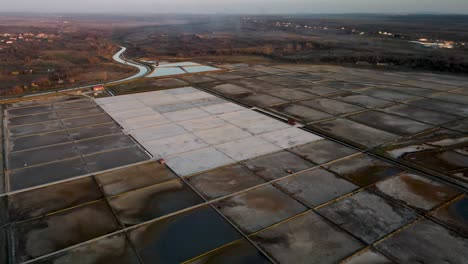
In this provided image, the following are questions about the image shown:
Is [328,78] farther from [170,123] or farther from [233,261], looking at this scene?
[233,261]

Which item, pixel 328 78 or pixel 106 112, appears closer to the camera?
pixel 106 112

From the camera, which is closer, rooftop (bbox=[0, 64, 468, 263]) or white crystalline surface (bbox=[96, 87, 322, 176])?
rooftop (bbox=[0, 64, 468, 263])

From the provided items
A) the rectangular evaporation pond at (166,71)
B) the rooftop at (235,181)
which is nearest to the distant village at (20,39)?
the rectangular evaporation pond at (166,71)

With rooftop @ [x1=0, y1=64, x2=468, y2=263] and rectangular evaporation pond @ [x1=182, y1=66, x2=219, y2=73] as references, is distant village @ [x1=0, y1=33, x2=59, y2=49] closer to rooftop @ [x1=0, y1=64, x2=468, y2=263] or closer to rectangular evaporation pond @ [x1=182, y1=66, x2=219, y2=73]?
rectangular evaporation pond @ [x1=182, y1=66, x2=219, y2=73]

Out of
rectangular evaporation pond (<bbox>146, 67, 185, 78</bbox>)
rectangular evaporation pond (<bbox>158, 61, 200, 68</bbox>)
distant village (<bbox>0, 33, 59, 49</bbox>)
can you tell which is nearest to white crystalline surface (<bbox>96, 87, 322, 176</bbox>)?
rectangular evaporation pond (<bbox>146, 67, 185, 78</bbox>)

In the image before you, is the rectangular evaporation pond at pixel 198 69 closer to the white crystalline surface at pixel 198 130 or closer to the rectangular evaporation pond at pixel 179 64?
the rectangular evaporation pond at pixel 179 64

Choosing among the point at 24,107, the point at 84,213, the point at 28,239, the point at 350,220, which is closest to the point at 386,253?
the point at 350,220

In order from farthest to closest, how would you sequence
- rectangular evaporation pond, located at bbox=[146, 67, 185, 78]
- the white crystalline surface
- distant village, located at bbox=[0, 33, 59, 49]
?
distant village, located at bbox=[0, 33, 59, 49], rectangular evaporation pond, located at bbox=[146, 67, 185, 78], the white crystalline surface

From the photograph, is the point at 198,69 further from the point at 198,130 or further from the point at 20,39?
the point at 20,39
